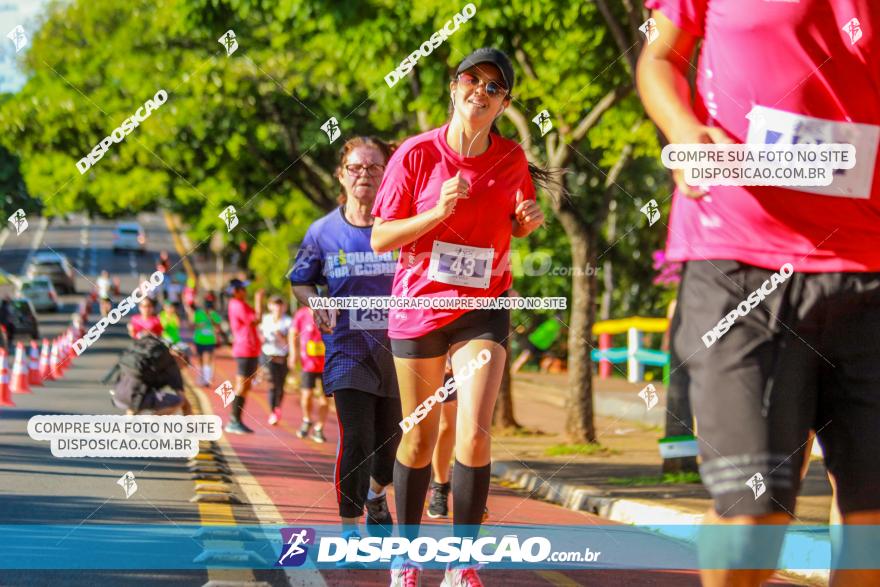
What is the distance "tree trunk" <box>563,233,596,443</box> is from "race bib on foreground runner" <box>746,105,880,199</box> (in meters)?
12.7

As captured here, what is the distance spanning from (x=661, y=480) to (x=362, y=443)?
5.66m

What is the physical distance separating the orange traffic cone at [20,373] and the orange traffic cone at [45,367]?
3.26 metres

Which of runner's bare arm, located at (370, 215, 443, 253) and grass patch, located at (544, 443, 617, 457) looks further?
grass patch, located at (544, 443, 617, 457)

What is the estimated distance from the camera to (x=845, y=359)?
129 inches

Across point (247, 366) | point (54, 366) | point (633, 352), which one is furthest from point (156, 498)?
point (54, 366)

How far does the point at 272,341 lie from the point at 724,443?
601 inches

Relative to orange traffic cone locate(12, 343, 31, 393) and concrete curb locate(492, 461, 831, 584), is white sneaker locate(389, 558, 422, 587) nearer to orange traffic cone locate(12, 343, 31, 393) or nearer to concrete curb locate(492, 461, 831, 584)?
concrete curb locate(492, 461, 831, 584)

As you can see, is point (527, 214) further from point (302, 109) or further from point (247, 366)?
point (302, 109)

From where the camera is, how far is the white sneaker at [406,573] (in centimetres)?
569

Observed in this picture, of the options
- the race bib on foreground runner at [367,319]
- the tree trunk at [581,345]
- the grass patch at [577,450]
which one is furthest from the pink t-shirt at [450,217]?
the tree trunk at [581,345]

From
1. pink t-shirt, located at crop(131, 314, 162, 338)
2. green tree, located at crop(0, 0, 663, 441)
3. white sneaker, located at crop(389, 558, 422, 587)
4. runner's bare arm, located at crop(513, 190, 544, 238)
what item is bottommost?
white sneaker, located at crop(389, 558, 422, 587)

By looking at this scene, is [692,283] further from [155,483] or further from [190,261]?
[190,261]

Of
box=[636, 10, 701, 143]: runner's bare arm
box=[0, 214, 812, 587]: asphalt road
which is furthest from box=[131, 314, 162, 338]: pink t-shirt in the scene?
box=[636, 10, 701, 143]: runner's bare arm

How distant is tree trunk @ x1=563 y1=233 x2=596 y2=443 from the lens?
53.2ft
